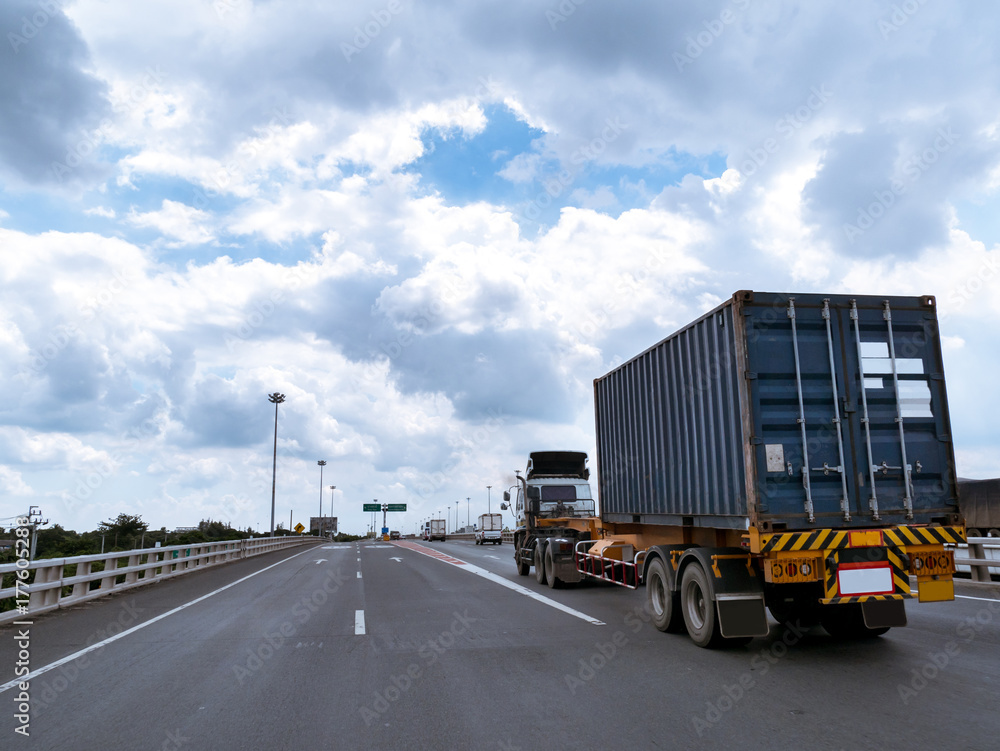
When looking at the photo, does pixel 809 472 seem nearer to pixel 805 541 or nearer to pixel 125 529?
pixel 805 541

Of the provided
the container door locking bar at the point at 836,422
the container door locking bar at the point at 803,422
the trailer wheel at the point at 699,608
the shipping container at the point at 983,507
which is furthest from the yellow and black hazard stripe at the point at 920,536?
the shipping container at the point at 983,507

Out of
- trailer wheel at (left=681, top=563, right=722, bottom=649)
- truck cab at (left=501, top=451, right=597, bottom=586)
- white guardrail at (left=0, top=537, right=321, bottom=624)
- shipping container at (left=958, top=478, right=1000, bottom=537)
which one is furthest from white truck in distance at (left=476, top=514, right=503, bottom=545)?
trailer wheel at (left=681, top=563, right=722, bottom=649)

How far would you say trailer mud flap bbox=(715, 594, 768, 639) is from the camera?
25.1 feet

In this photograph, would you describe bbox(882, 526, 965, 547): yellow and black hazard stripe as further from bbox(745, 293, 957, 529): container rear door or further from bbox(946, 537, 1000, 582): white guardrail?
bbox(946, 537, 1000, 582): white guardrail

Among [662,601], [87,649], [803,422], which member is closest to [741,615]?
[662,601]

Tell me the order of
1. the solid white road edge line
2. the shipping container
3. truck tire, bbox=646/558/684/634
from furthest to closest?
the shipping container
truck tire, bbox=646/558/684/634
the solid white road edge line

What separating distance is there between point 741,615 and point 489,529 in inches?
2102

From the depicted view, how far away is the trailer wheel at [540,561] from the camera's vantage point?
648 inches

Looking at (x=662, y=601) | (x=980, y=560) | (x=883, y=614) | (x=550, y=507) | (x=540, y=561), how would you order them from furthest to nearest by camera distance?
(x=550, y=507)
(x=540, y=561)
(x=980, y=560)
(x=662, y=601)
(x=883, y=614)

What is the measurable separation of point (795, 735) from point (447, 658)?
3969 millimetres

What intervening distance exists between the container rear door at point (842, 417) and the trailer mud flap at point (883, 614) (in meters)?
0.86

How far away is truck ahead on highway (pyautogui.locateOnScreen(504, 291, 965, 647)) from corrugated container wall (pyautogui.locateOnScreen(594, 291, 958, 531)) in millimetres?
16

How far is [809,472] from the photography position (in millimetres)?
7871

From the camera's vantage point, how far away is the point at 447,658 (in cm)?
789
